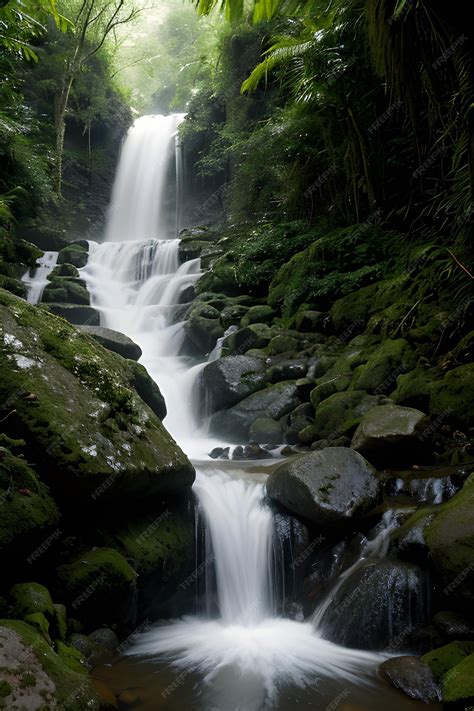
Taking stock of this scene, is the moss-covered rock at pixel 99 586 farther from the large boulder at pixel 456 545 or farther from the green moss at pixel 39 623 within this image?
the large boulder at pixel 456 545

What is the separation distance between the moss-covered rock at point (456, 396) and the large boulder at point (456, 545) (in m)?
1.62

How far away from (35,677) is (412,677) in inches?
83.8

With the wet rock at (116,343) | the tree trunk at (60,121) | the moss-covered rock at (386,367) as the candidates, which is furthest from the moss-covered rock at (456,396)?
the tree trunk at (60,121)

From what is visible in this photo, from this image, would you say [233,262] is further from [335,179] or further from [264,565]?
[264,565]

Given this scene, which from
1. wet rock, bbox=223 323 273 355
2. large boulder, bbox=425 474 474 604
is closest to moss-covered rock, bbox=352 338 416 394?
large boulder, bbox=425 474 474 604

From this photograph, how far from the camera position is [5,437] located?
299 cm

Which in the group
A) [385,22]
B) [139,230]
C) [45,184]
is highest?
[139,230]

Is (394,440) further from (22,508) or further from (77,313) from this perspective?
(77,313)

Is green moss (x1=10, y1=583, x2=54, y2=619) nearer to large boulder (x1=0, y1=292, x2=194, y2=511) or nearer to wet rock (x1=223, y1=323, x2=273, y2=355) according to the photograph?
large boulder (x1=0, y1=292, x2=194, y2=511)

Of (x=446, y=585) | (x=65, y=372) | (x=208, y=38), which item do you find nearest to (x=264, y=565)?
(x=446, y=585)

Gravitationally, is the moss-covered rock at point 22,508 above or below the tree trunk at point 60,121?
below

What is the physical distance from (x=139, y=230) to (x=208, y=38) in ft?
28.7

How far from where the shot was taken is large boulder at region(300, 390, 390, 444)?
Answer: 5.52 metres

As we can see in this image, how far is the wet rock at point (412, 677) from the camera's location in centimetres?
266
